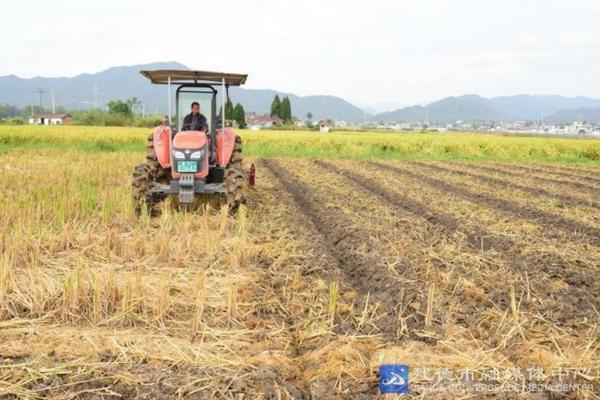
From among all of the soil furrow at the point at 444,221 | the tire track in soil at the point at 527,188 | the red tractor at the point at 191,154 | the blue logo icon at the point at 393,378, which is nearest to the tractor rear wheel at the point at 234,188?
the red tractor at the point at 191,154

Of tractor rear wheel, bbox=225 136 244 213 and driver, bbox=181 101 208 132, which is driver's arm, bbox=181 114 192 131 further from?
tractor rear wheel, bbox=225 136 244 213

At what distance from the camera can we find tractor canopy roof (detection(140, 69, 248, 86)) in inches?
309

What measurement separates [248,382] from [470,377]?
139cm

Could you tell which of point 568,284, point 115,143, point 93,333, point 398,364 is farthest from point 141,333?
point 115,143

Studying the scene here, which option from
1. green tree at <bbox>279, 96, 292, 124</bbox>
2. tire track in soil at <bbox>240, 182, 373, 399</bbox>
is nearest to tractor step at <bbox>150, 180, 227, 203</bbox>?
tire track in soil at <bbox>240, 182, 373, 399</bbox>

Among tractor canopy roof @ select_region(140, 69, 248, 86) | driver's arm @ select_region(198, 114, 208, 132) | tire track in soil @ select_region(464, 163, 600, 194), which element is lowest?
tire track in soil @ select_region(464, 163, 600, 194)

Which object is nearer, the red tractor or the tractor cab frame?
the red tractor

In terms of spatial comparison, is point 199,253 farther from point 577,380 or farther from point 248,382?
point 577,380

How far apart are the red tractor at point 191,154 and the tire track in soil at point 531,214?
15.7ft

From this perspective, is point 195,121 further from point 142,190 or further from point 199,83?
point 142,190

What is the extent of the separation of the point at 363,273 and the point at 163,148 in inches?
172

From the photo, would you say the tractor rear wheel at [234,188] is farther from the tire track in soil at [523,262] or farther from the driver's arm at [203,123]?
the tire track in soil at [523,262]

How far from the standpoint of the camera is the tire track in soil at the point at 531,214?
7.43 metres

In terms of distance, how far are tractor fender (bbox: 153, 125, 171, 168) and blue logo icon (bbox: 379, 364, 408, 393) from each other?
19.4 feet
